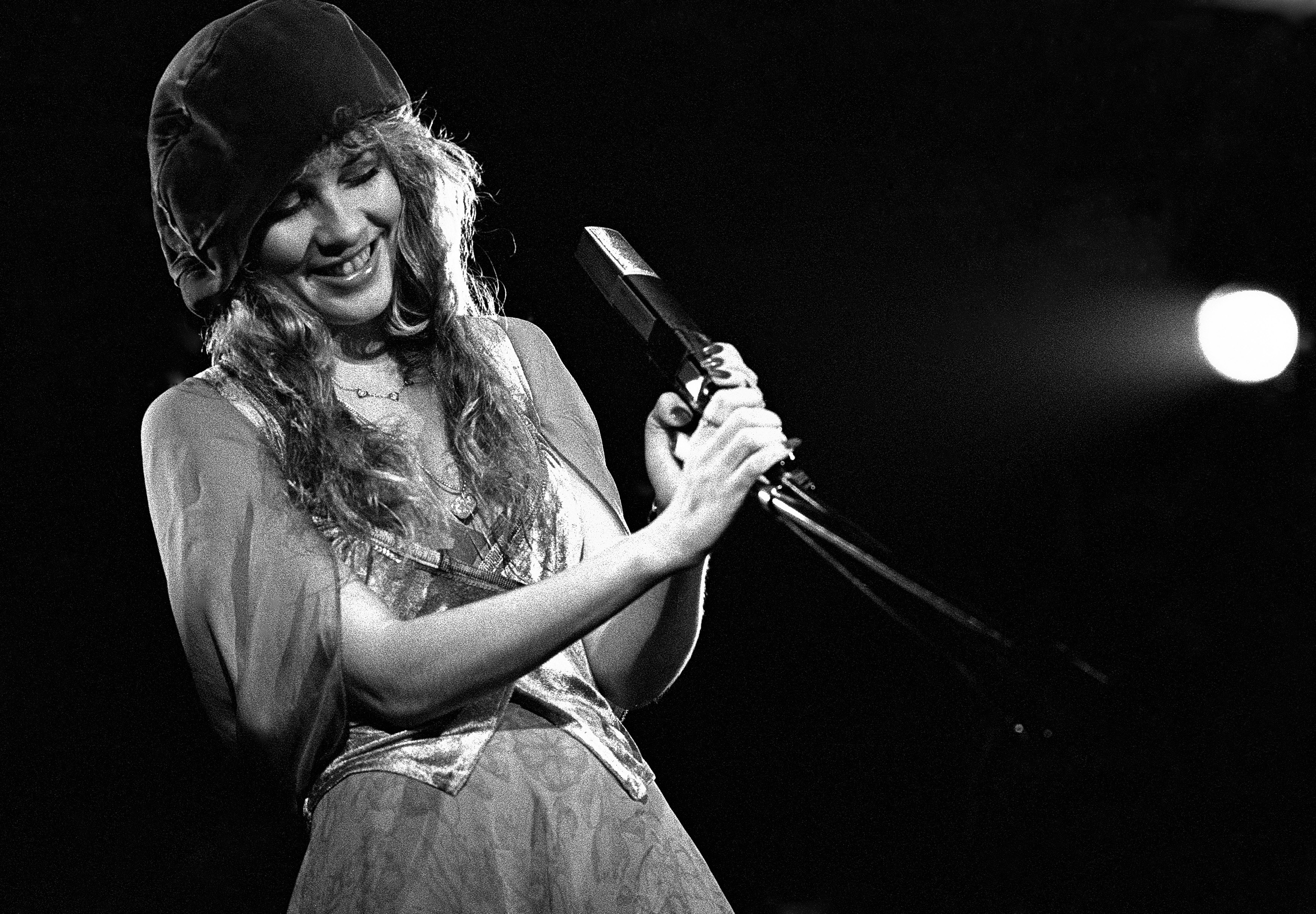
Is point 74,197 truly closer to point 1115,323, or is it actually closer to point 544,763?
point 544,763

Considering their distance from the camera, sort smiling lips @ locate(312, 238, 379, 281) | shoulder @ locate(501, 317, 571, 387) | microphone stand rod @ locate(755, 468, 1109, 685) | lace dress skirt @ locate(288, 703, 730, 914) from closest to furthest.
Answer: microphone stand rod @ locate(755, 468, 1109, 685), lace dress skirt @ locate(288, 703, 730, 914), smiling lips @ locate(312, 238, 379, 281), shoulder @ locate(501, 317, 571, 387)

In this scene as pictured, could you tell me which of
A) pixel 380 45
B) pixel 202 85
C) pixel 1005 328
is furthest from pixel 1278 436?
pixel 202 85

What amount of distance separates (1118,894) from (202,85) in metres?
1.98

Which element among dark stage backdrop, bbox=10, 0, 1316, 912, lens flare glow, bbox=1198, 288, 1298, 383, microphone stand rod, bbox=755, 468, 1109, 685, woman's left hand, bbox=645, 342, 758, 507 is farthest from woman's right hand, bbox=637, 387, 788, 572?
lens flare glow, bbox=1198, 288, 1298, 383

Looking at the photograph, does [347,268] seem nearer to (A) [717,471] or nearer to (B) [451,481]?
(B) [451,481]

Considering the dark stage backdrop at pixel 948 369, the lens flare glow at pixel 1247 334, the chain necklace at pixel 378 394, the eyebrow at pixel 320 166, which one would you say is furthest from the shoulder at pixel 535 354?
the lens flare glow at pixel 1247 334

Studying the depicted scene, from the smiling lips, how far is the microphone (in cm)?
26

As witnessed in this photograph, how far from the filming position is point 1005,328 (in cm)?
256

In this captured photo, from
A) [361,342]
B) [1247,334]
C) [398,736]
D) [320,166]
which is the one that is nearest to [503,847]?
[398,736]

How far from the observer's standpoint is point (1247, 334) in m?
2.65

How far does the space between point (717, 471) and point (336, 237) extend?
543mm

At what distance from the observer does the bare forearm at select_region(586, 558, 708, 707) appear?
1.29 meters

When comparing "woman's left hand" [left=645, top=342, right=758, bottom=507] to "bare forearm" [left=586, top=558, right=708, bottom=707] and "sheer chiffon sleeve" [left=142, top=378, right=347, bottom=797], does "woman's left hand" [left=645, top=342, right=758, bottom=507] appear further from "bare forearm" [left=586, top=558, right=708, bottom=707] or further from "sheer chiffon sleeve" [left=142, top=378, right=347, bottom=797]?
"sheer chiffon sleeve" [left=142, top=378, right=347, bottom=797]

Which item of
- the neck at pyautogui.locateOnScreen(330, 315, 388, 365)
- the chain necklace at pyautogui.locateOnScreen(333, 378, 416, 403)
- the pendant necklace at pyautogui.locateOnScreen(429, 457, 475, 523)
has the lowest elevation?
the pendant necklace at pyautogui.locateOnScreen(429, 457, 475, 523)
